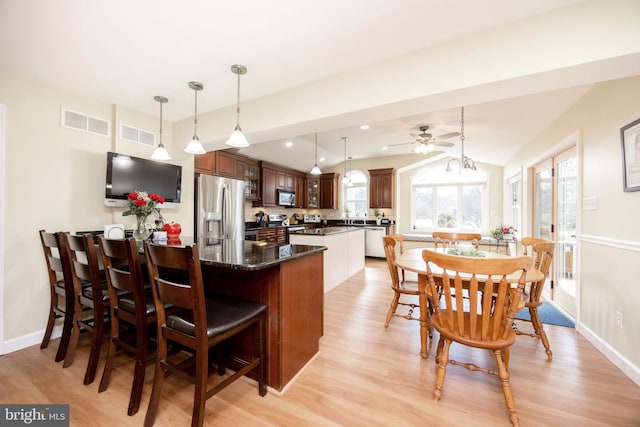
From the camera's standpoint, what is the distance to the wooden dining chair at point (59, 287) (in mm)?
2043

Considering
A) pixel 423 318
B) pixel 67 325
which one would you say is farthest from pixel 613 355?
pixel 67 325

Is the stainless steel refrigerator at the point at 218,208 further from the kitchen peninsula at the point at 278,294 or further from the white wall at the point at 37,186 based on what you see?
the kitchen peninsula at the point at 278,294

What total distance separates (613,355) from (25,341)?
198 inches

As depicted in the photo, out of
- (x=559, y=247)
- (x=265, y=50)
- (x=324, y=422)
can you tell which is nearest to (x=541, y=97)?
(x=559, y=247)

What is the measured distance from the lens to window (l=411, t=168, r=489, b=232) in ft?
21.5

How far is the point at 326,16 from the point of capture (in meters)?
1.67

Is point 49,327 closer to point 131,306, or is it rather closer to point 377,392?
point 131,306

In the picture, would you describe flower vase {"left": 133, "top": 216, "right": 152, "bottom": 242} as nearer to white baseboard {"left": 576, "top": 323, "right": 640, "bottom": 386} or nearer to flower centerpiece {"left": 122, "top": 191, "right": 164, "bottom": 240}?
flower centerpiece {"left": 122, "top": 191, "right": 164, "bottom": 240}

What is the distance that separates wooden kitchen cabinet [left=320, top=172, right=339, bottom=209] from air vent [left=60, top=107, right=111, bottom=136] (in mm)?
5519

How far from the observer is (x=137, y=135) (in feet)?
10.3

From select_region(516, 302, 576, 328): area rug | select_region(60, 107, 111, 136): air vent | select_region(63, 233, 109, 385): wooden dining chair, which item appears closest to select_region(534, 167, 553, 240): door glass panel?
select_region(516, 302, 576, 328): area rug

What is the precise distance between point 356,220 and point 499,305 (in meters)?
6.12

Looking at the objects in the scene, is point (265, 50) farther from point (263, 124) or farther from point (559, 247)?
point (559, 247)

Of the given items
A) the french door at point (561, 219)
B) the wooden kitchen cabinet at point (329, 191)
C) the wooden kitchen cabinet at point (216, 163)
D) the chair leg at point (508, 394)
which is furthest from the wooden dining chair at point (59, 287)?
the wooden kitchen cabinet at point (329, 191)
